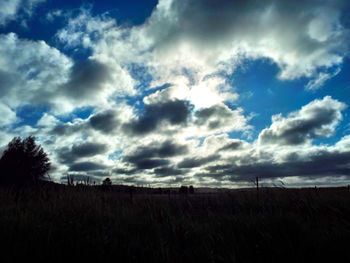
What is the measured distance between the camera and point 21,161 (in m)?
33.0

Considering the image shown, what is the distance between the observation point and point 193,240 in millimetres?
4652

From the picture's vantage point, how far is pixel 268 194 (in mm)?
11586

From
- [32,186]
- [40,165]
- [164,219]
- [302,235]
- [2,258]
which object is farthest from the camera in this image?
[40,165]

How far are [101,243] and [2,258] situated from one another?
4.75ft

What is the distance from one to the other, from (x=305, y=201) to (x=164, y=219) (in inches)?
250

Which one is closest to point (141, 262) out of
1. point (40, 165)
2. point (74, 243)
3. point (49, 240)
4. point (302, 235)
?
point (74, 243)

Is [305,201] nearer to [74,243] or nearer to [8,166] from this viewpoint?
[74,243]

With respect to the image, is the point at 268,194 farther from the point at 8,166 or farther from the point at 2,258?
the point at 8,166

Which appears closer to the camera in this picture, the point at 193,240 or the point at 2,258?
the point at 2,258

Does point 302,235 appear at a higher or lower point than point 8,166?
lower

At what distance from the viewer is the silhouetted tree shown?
100.0 feet

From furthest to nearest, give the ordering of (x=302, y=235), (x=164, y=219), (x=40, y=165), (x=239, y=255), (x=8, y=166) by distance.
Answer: (x=40, y=165) → (x=8, y=166) → (x=164, y=219) → (x=302, y=235) → (x=239, y=255)

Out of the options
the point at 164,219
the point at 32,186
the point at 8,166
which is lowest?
the point at 164,219

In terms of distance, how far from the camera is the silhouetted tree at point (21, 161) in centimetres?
3047
